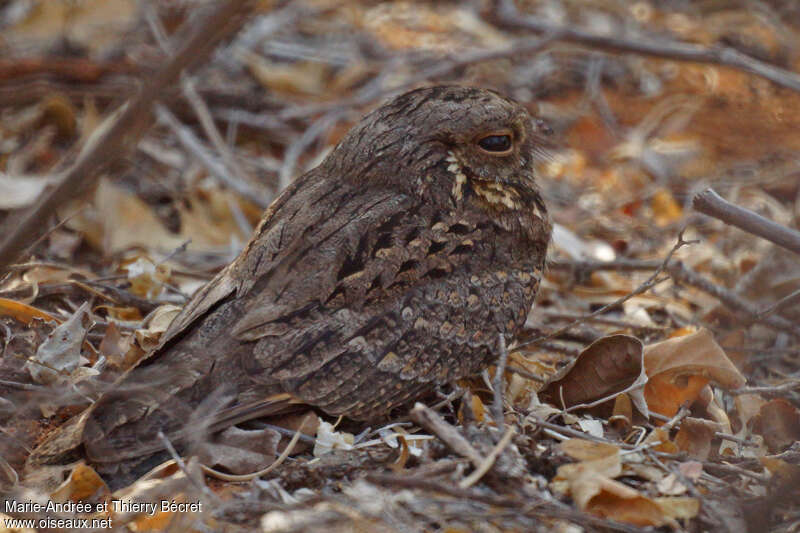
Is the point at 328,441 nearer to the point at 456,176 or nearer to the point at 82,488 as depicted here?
the point at 82,488

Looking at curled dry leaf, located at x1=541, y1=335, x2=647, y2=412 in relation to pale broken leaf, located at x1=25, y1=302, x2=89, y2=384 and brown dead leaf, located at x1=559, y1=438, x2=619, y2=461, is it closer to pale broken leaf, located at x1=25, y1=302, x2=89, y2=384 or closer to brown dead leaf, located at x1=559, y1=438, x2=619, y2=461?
brown dead leaf, located at x1=559, y1=438, x2=619, y2=461

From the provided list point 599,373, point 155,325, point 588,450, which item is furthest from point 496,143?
point 155,325

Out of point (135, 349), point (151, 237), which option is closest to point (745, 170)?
point (151, 237)

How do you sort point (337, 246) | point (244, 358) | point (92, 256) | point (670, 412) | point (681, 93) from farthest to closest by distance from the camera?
point (681, 93)
point (92, 256)
point (670, 412)
point (337, 246)
point (244, 358)

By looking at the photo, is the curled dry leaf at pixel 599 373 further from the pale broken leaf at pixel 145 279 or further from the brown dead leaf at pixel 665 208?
the brown dead leaf at pixel 665 208

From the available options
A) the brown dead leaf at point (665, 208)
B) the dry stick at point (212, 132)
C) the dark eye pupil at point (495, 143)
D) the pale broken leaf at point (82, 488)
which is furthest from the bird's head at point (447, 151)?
the brown dead leaf at point (665, 208)

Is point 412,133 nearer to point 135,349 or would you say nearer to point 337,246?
point 337,246
